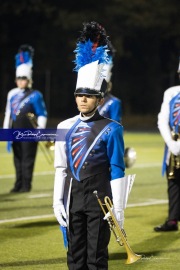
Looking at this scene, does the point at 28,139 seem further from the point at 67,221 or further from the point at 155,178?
the point at 155,178

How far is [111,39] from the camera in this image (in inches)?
1382

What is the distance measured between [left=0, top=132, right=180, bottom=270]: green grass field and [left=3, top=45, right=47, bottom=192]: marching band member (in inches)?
9.9

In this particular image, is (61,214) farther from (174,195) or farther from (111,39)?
(111,39)

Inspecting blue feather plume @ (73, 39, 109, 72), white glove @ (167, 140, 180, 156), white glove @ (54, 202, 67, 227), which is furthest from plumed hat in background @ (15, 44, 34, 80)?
white glove @ (54, 202, 67, 227)

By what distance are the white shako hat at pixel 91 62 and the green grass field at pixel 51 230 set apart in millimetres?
1801

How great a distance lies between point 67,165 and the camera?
5805 mm

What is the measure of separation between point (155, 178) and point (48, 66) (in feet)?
69.5

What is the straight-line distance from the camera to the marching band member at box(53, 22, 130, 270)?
5680 mm

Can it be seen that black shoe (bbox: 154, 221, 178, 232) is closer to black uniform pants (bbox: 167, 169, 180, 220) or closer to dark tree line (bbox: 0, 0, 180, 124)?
black uniform pants (bbox: 167, 169, 180, 220)

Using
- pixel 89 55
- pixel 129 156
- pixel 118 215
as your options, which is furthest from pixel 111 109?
pixel 118 215

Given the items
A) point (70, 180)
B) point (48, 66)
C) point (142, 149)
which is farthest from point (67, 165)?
point (48, 66)

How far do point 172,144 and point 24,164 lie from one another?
4.23 m

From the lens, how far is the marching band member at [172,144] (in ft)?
27.0

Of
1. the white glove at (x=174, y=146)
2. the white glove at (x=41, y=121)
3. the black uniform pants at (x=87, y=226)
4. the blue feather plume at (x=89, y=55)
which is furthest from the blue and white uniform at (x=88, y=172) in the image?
the white glove at (x=41, y=121)
